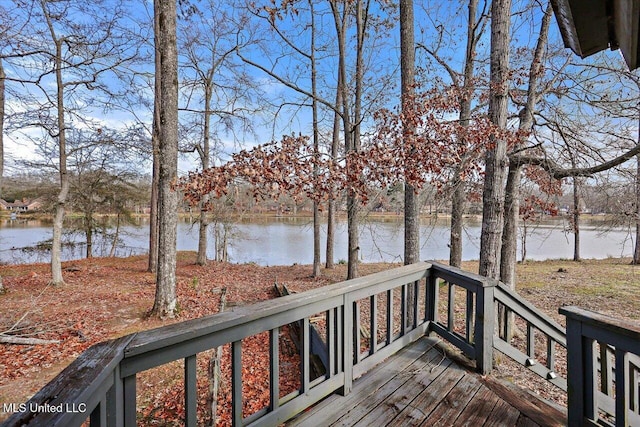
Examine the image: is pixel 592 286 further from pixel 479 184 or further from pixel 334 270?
pixel 334 270

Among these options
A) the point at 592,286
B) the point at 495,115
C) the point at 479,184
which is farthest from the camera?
the point at 592,286

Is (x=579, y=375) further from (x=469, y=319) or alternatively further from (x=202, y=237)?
(x=202, y=237)

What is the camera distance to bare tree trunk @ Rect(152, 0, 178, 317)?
5.34 metres

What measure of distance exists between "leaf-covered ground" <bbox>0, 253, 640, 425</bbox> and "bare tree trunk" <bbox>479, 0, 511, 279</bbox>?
1.71m

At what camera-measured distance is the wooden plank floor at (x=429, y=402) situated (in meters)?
2.01

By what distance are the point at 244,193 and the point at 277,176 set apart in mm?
718

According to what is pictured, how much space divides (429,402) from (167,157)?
532cm

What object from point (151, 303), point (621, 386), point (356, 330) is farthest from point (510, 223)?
point (151, 303)

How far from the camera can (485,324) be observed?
254cm

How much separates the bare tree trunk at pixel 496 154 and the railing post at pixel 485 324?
6.35 feet

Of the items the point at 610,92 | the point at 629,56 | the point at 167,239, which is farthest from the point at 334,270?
the point at 629,56

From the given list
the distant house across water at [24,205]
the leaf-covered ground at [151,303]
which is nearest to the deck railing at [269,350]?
the leaf-covered ground at [151,303]

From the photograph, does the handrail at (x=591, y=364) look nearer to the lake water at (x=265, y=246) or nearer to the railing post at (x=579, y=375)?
the railing post at (x=579, y=375)

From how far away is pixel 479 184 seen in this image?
530 centimetres
